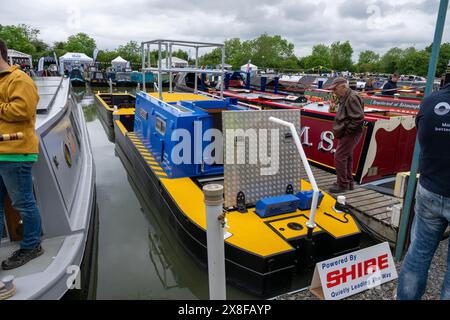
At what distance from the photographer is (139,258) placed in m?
4.22

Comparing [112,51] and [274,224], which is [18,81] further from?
[112,51]

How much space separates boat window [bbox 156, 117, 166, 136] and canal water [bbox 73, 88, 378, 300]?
1.36m

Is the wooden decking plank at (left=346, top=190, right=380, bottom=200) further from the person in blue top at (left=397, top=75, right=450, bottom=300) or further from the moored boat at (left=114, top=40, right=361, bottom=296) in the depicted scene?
the person in blue top at (left=397, top=75, right=450, bottom=300)

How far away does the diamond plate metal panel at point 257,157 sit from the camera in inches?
146

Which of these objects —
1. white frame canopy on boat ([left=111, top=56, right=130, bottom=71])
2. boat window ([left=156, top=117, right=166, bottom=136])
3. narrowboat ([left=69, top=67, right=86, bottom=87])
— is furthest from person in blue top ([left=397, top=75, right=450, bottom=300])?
white frame canopy on boat ([left=111, top=56, right=130, bottom=71])

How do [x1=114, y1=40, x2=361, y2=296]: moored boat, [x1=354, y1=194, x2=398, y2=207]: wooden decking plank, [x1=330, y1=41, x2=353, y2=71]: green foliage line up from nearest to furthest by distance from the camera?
[x1=114, y1=40, x2=361, y2=296]: moored boat < [x1=354, y1=194, x2=398, y2=207]: wooden decking plank < [x1=330, y1=41, x2=353, y2=71]: green foliage

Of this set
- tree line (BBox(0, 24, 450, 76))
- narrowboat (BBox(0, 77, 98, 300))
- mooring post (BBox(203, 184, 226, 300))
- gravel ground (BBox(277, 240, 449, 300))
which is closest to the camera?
mooring post (BBox(203, 184, 226, 300))

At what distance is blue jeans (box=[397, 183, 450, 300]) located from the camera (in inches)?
83.7

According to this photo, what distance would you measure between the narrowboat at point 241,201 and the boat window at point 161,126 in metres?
0.02

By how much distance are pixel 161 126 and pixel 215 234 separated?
12.1ft

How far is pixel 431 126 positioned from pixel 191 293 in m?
2.88

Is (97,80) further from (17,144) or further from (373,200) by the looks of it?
(17,144)

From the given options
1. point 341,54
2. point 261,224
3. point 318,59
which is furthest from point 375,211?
point 341,54

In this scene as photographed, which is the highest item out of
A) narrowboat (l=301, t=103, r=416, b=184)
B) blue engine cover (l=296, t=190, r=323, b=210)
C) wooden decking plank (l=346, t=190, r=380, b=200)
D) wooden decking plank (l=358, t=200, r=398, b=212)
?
narrowboat (l=301, t=103, r=416, b=184)
